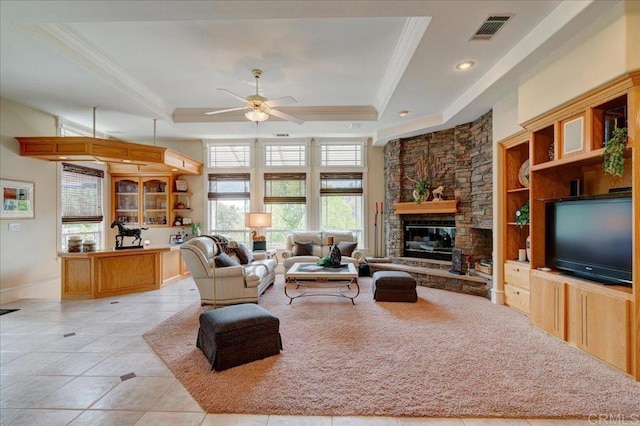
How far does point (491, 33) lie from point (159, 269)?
630 cm

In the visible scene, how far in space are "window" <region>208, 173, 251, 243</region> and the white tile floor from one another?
3.48 m

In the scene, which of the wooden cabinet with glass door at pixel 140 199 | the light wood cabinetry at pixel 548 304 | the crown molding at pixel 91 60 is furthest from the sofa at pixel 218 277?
the light wood cabinetry at pixel 548 304

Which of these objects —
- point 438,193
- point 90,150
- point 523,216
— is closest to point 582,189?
point 523,216

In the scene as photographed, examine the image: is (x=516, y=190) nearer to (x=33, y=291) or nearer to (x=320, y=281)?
(x=320, y=281)

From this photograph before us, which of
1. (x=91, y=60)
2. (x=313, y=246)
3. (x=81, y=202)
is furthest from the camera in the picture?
(x=313, y=246)

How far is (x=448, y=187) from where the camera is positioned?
6051mm

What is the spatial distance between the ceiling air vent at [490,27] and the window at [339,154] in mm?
4496

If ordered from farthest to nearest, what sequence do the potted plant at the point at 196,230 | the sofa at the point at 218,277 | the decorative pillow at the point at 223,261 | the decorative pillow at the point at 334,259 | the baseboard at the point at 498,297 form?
1. the potted plant at the point at 196,230
2. the decorative pillow at the point at 334,259
3. the baseboard at the point at 498,297
4. the decorative pillow at the point at 223,261
5. the sofa at the point at 218,277

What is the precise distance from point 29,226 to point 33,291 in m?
1.15

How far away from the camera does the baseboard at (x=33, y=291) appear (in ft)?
15.9

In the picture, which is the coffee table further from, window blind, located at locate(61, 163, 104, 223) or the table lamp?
window blind, located at locate(61, 163, 104, 223)

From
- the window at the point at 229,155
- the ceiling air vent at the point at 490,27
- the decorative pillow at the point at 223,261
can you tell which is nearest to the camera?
the ceiling air vent at the point at 490,27

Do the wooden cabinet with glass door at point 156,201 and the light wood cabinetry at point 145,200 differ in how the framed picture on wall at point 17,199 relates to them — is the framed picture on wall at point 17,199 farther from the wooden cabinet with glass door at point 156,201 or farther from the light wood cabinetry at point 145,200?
the wooden cabinet with glass door at point 156,201

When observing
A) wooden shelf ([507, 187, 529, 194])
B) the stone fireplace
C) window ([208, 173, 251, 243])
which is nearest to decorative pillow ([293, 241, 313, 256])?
window ([208, 173, 251, 243])
